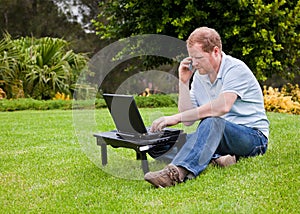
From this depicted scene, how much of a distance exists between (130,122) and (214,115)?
0.62 metres

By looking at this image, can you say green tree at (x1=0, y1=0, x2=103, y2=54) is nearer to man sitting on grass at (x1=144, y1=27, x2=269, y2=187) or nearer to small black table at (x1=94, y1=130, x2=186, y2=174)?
small black table at (x1=94, y1=130, x2=186, y2=174)

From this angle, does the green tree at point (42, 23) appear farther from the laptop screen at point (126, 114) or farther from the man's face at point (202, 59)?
the man's face at point (202, 59)

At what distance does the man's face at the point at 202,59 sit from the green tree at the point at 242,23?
5.16 m

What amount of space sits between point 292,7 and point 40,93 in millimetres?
6077

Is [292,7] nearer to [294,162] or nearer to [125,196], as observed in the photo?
[294,162]

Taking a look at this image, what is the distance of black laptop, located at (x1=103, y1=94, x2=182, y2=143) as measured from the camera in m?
3.22

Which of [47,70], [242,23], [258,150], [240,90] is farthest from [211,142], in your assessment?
[47,70]

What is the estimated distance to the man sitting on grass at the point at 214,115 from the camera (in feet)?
9.87

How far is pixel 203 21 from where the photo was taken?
8992 mm

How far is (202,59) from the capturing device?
3.27m

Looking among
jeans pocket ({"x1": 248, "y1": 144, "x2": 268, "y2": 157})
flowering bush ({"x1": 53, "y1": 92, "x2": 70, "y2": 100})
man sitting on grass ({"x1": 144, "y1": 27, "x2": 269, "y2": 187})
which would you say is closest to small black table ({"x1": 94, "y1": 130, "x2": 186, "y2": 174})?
man sitting on grass ({"x1": 144, "y1": 27, "x2": 269, "y2": 187})

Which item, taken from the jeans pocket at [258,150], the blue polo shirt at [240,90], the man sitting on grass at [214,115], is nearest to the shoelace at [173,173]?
the man sitting on grass at [214,115]

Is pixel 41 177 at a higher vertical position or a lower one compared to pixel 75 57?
lower

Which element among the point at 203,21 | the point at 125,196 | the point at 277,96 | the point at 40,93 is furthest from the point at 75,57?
the point at 125,196
